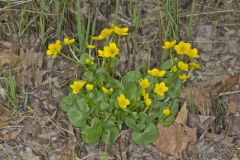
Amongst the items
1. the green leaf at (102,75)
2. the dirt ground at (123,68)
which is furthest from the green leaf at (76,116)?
the green leaf at (102,75)

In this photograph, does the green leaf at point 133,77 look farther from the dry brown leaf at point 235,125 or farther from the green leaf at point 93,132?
the dry brown leaf at point 235,125

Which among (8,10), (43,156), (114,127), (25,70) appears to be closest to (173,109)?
(114,127)

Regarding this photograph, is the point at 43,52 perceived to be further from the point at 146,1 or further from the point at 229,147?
the point at 229,147

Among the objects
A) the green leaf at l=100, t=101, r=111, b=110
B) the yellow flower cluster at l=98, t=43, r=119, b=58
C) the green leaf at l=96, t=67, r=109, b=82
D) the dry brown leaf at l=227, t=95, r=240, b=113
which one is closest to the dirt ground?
the dry brown leaf at l=227, t=95, r=240, b=113

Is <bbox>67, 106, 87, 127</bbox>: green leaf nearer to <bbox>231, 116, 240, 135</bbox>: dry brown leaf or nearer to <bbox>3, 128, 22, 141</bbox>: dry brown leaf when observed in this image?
<bbox>3, 128, 22, 141</bbox>: dry brown leaf

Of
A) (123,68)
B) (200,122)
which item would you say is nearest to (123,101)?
(200,122)
